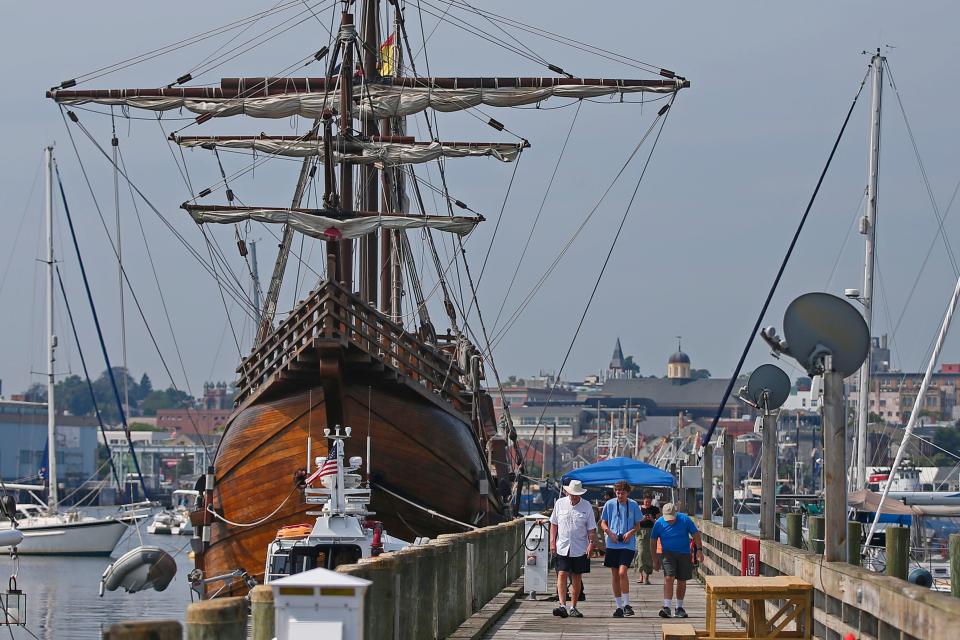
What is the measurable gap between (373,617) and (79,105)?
1215 inches

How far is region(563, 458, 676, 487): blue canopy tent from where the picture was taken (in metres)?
35.9

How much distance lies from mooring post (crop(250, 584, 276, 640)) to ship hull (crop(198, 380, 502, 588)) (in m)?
17.9

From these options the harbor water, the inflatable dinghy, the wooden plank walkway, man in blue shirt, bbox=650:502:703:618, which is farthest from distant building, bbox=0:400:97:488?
man in blue shirt, bbox=650:502:703:618

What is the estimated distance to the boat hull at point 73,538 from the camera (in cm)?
7181

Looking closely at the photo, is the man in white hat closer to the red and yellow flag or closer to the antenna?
the antenna

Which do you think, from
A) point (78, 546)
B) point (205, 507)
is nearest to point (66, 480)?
point (78, 546)

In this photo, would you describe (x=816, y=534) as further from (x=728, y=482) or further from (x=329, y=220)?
(x=329, y=220)

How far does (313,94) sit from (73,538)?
39.1m

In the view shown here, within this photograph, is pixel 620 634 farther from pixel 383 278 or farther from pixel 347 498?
pixel 383 278

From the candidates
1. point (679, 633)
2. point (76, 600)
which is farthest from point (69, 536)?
point (679, 633)

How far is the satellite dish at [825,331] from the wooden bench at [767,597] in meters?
1.59

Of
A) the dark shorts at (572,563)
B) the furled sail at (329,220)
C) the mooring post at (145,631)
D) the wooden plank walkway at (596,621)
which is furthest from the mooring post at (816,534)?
the furled sail at (329,220)

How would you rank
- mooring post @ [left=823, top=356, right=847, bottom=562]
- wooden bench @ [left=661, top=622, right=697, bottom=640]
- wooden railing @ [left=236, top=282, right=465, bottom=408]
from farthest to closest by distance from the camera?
1. wooden railing @ [left=236, top=282, right=465, bottom=408]
2. wooden bench @ [left=661, top=622, right=697, bottom=640]
3. mooring post @ [left=823, top=356, right=847, bottom=562]

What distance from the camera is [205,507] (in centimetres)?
2981
